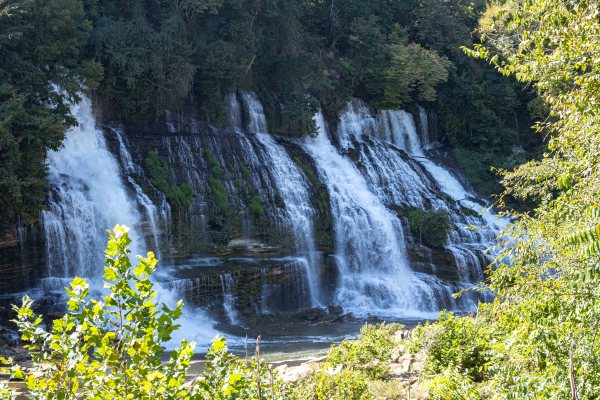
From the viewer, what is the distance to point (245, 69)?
79.2ft

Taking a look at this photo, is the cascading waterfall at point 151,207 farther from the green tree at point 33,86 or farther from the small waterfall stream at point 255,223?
the green tree at point 33,86

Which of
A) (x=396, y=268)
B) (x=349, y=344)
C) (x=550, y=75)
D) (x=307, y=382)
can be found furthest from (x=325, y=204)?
(x=550, y=75)

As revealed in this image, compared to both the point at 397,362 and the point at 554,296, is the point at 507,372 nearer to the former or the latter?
the point at 554,296

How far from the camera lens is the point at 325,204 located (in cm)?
2245

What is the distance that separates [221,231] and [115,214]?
326 cm

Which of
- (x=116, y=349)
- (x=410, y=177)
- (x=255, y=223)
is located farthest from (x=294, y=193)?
(x=116, y=349)

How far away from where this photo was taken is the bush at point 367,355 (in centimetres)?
923

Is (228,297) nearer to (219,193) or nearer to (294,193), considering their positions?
(219,193)

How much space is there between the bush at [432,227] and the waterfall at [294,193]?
3.76 metres

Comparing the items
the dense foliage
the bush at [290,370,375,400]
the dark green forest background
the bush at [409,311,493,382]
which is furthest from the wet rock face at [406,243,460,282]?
the dense foliage

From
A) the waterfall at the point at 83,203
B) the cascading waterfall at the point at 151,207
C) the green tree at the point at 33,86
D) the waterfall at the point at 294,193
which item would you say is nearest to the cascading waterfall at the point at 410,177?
the waterfall at the point at 294,193

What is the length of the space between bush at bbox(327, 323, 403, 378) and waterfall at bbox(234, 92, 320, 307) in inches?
392

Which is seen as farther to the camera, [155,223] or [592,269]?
[155,223]

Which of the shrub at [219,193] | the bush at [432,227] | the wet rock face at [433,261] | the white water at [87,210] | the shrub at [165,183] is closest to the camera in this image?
the white water at [87,210]
